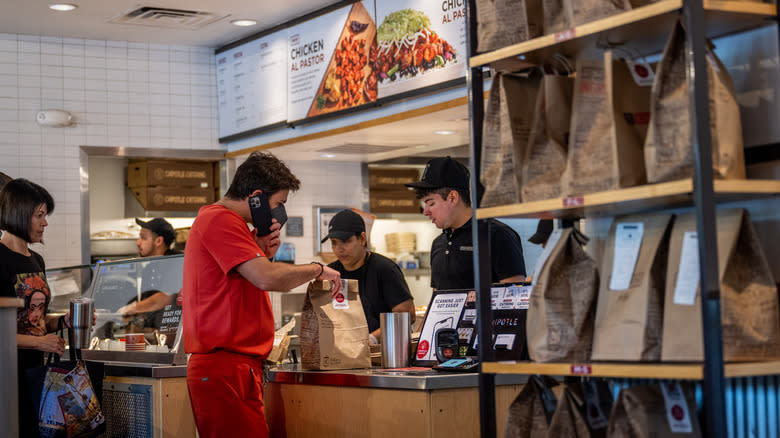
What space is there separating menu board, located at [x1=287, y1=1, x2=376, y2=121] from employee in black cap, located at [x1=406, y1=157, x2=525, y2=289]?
A: 225 centimetres

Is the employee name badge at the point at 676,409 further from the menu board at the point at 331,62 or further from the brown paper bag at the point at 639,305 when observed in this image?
the menu board at the point at 331,62

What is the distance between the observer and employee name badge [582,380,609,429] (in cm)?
254

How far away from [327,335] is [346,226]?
149 centimetres

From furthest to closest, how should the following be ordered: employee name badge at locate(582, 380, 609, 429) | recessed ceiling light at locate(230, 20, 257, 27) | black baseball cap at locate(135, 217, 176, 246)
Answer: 1. recessed ceiling light at locate(230, 20, 257, 27)
2. black baseball cap at locate(135, 217, 176, 246)
3. employee name badge at locate(582, 380, 609, 429)

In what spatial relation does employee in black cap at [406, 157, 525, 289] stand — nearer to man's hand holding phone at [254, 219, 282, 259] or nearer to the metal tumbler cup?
man's hand holding phone at [254, 219, 282, 259]

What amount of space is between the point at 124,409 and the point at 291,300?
3.99 meters

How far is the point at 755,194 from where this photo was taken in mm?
2260

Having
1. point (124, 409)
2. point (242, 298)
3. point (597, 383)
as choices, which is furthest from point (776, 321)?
point (124, 409)

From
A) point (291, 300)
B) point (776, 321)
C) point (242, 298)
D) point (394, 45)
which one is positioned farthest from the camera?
point (291, 300)

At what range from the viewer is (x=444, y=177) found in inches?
174

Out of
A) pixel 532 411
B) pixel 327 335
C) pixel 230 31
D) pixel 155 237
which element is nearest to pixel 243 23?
pixel 230 31

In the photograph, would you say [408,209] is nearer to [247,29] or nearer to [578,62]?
[247,29]

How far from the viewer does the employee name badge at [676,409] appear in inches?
90.7

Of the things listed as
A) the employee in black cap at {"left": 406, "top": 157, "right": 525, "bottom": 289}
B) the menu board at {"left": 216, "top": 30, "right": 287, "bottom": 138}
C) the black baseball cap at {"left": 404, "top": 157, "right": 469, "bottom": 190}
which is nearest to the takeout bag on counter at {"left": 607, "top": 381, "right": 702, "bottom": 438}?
the employee in black cap at {"left": 406, "top": 157, "right": 525, "bottom": 289}
